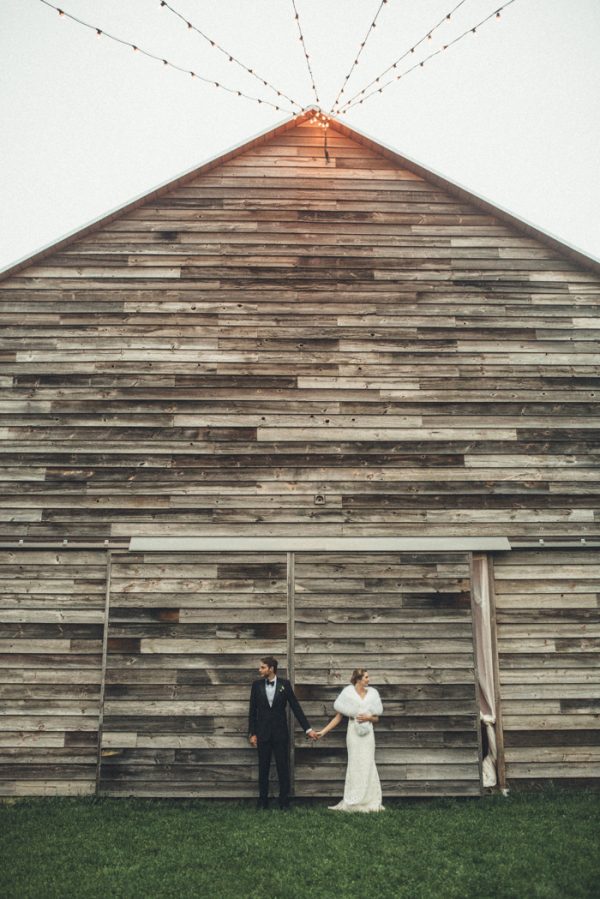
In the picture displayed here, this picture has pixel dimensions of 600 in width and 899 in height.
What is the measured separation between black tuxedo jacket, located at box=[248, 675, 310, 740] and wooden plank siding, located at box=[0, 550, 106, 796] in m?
1.91

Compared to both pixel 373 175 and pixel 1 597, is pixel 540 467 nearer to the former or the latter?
pixel 373 175

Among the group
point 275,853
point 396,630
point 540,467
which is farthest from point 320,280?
point 275,853

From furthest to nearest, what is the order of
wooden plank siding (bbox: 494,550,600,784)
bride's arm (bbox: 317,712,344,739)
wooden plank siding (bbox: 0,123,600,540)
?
1. wooden plank siding (bbox: 0,123,600,540)
2. wooden plank siding (bbox: 494,550,600,784)
3. bride's arm (bbox: 317,712,344,739)

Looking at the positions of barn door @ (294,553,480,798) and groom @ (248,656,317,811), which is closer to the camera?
groom @ (248,656,317,811)

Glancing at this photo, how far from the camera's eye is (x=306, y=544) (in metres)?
8.48

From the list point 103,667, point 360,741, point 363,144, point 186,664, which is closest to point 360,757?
point 360,741

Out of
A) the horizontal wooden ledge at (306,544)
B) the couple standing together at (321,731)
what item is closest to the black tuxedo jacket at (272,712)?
the couple standing together at (321,731)

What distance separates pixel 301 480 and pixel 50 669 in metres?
3.72

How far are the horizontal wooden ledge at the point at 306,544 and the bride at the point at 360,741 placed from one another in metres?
1.49

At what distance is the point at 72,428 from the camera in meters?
8.98

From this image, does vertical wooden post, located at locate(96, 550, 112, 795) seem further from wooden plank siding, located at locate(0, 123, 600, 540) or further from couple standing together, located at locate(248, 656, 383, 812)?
couple standing together, located at locate(248, 656, 383, 812)

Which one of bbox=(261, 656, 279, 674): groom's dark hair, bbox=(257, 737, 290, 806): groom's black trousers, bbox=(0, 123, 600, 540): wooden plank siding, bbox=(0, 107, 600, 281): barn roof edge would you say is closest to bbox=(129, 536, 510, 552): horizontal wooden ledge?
bbox=(0, 123, 600, 540): wooden plank siding

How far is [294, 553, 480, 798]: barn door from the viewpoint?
791 centimetres

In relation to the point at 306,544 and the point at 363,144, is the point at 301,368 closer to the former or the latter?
the point at 306,544
